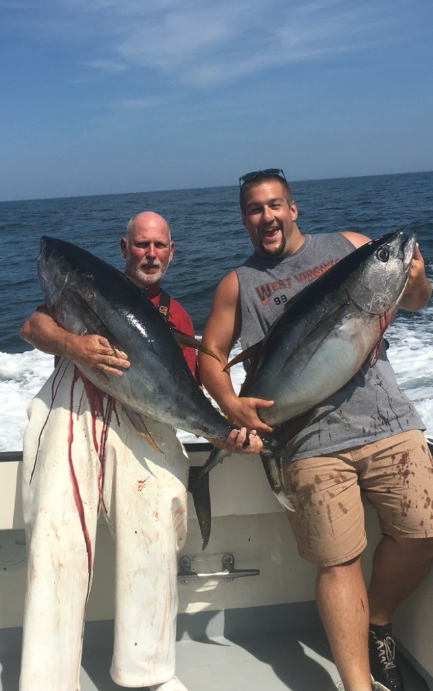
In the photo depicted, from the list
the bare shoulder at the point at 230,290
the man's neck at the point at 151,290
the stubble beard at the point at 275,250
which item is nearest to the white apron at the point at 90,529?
the man's neck at the point at 151,290

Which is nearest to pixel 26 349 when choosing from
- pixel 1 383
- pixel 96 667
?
pixel 1 383

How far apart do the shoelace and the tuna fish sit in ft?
2.34

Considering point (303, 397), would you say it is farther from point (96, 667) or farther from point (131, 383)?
point (96, 667)

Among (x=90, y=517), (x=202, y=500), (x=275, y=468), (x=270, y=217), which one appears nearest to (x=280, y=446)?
(x=275, y=468)

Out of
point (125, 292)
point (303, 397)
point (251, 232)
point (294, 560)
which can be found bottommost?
point (294, 560)

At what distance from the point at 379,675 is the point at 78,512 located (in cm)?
A: 138

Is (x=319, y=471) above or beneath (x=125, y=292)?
beneath

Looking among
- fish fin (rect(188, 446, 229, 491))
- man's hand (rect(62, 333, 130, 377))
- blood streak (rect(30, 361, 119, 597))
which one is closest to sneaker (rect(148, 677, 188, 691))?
blood streak (rect(30, 361, 119, 597))

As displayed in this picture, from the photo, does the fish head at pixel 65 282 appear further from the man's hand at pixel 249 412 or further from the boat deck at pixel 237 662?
the boat deck at pixel 237 662

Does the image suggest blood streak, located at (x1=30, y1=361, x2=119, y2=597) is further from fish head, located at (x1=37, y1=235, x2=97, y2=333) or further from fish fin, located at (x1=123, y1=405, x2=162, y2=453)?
fish head, located at (x1=37, y1=235, x2=97, y2=333)

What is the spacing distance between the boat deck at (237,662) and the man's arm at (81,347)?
133 centimetres

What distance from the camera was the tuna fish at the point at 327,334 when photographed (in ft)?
7.64

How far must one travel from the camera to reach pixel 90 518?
7.36 feet

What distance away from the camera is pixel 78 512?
221 cm
